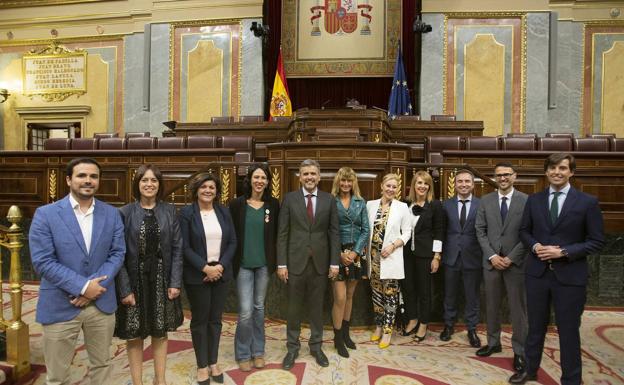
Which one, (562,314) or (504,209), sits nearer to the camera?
(562,314)

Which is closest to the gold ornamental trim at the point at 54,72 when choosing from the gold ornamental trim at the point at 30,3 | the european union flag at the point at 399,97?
the gold ornamental trim at the point at 30,3

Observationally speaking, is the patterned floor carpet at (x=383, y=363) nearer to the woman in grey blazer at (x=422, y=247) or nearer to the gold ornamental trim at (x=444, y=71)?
the woman in grey blazer at (x=422, y=247)

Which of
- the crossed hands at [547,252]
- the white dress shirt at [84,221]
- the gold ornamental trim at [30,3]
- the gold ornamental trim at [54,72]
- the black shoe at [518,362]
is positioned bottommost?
the black shoe at [518,362]

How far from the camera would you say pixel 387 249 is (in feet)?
9.96

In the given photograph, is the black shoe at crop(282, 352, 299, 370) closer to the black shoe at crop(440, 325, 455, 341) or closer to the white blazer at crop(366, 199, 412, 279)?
the white blazer at crop(366, 199, 412, 279)

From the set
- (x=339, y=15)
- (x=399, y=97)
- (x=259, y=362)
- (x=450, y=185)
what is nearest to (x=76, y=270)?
(x=259, y=362)

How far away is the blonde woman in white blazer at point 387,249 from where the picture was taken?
10.0ft

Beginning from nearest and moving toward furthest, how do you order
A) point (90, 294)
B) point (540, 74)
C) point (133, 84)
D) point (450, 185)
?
point (90, 294) → point (450, 185) → point (540, 74) → point (133, 84)

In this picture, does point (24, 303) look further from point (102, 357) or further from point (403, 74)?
point (403, 74)

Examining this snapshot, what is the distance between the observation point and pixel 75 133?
1039 cm

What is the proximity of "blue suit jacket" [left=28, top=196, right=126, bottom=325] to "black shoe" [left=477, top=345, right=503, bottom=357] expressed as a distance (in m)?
2.42

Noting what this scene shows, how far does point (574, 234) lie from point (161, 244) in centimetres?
224

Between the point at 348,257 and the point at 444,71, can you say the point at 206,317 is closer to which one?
the point at 348,257

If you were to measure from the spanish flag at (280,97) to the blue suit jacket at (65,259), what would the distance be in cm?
753
